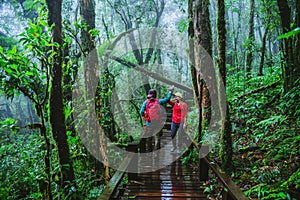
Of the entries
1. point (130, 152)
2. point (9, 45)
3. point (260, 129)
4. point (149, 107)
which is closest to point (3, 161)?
point (130, 152)

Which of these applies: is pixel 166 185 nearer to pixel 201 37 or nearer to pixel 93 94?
pixel 93 94

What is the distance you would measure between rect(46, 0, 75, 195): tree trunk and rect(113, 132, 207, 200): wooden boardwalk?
3.28 feet

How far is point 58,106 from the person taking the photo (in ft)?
9.65

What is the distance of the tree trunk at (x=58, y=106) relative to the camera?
2.92 meters

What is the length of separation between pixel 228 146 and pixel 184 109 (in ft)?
9.69

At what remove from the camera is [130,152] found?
4.41 m

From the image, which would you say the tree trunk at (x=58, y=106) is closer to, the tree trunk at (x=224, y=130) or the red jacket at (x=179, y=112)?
the tree trunk at (x=224, y=130)

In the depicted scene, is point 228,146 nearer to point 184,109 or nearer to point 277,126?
point 277,126

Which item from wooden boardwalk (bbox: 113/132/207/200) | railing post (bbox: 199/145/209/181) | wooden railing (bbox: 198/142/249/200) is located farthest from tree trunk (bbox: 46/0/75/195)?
railing post (bbox: 199/145/209/181)

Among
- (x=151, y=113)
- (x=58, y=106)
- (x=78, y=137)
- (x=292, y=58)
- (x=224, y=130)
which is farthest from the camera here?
(x=151, y=113)

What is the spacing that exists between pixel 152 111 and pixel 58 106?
304 cm

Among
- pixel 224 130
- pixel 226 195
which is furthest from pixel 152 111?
pixel 226 195

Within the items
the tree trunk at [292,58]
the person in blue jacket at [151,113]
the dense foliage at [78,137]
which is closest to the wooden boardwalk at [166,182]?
the dense foliage at [78,137]

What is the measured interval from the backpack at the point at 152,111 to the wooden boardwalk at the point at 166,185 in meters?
1.24
